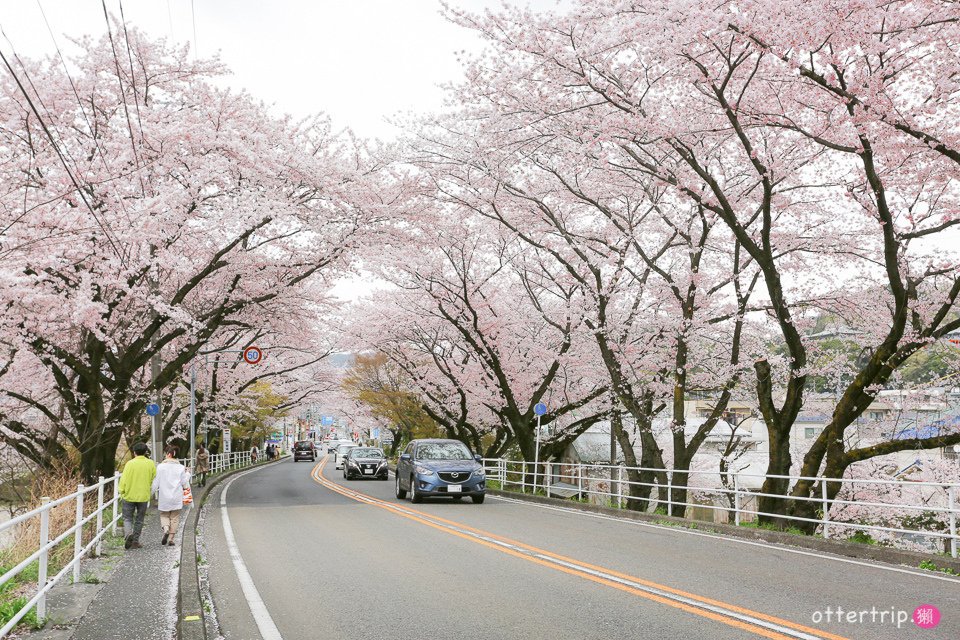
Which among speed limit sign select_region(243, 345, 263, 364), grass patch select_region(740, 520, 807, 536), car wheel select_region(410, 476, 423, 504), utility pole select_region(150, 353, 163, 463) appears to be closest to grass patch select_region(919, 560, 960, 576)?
grass patch select_region(740, 520, 807, 536)

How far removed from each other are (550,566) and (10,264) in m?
10.4

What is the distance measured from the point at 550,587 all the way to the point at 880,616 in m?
3.08

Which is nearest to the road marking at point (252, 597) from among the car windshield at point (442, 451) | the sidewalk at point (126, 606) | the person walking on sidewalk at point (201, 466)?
the sidewalk at point (126, 606)

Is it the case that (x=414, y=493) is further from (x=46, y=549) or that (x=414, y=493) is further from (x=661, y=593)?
(x=46, y=549)

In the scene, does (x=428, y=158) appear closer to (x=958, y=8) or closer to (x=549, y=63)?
(x=549, y=63)

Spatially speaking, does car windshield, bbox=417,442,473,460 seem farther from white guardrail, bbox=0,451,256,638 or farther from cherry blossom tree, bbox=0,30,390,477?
white guardrail, bbox=0,451,256,638

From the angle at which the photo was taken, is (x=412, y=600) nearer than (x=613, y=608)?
No

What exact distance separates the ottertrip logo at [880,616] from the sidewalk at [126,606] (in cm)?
551

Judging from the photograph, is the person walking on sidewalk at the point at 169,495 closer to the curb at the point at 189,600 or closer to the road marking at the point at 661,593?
the curb at the point at 189,600

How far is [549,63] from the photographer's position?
529 inches

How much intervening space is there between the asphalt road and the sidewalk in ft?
1.72

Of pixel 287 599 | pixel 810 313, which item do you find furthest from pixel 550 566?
pixel 810 313

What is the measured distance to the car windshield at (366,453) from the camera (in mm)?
38844

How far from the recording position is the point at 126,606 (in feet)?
24.2
